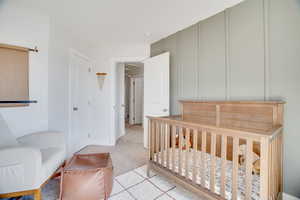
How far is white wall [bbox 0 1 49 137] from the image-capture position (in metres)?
1.83

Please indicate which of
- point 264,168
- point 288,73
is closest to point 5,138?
point 264,168

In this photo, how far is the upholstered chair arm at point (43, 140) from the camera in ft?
5.47

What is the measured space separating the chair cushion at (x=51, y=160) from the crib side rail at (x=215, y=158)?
1.10m

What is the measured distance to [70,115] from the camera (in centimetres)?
261

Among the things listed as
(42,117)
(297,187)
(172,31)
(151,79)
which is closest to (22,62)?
(42,117)

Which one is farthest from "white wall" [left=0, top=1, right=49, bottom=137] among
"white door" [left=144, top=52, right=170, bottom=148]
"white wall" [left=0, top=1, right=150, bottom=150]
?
"white door" [left=144, top=52, right=170, bottom=148]

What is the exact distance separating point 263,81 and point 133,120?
483 cm

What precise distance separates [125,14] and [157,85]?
1292 mm

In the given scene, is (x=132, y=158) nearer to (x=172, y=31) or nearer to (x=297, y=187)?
(x=297, y=187)

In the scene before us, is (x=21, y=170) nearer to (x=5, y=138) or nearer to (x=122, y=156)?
(x=5, y=138)

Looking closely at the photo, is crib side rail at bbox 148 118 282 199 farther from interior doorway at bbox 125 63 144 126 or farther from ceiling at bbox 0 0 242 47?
interior doorway at bbox 125 63 144 126

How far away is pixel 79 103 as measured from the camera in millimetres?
2873

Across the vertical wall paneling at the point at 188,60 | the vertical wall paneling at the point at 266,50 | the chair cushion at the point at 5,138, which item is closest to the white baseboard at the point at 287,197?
the vertical wall paneling at the point at 266,50

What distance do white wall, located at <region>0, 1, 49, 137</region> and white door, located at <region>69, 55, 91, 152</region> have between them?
0.60 metres
